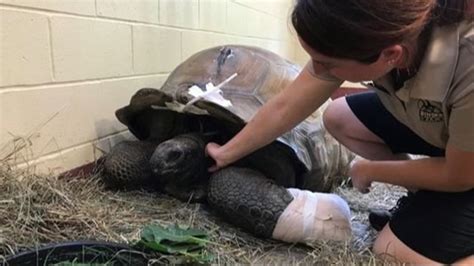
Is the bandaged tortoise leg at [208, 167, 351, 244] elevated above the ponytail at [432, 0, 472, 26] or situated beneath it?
situated beneath

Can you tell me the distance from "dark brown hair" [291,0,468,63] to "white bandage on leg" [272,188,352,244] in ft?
1.55

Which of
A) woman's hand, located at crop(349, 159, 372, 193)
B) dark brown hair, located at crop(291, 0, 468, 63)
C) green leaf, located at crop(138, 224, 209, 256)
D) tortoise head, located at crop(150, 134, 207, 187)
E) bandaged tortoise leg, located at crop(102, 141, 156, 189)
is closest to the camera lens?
dark brown hair, located at crop(291, 0, 468, 63)

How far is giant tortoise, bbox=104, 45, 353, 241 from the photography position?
4.29ft

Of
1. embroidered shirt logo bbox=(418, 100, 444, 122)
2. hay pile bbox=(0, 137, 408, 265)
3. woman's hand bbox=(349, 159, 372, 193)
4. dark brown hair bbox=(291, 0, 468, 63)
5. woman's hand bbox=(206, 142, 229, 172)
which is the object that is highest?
dark brown hair bbox=(291, 0, 468, 63)

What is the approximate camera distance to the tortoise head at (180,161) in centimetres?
139

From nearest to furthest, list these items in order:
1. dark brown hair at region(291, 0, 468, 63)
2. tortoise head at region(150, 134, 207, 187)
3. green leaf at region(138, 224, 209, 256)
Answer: dark brown hair at region(291, 0, 468, 63)
green leaf at region(138, 224, 209, 256)
tortoise head at region(150, 134, 207, 187)

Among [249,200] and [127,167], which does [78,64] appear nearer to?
[127,167]

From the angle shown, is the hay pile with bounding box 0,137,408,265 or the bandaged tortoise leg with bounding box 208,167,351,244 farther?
the bandaged tortoise leg with bounding box 208,167,351,244

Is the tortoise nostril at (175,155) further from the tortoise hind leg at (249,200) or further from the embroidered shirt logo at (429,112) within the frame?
the embroidered shirt logo at (429,112)

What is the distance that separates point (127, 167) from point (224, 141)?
320mm

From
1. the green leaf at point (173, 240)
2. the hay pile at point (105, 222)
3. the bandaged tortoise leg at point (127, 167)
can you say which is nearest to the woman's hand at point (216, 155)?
the hay pile at point (105, 222)

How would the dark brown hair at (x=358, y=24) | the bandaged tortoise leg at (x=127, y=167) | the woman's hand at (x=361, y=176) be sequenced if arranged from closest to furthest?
the dark brown hair at (x=358, y=24), the woman's hand at (x=361, y=176), the bandaged tortoise leg at (x=127, y=167)

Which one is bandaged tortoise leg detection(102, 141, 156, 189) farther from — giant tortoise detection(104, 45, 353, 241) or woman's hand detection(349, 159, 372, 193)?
woman's hand detection(349, 159, 372, 193)

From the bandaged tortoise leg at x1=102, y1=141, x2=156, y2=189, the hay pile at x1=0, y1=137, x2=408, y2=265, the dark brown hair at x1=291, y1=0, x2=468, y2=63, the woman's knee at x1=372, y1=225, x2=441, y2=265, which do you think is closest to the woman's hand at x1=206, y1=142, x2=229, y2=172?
the hay pile at x1=0, y1=137, x2=408, y2=265
